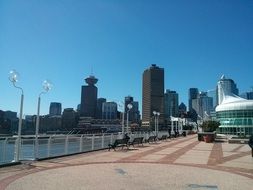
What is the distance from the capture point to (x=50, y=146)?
15.7 metres

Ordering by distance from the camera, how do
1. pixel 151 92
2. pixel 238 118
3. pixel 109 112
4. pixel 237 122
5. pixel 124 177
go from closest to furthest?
pixel 124 177 < pixel 237 122 < pixel 238 118 < pixel 109 112 < pixel 151 92

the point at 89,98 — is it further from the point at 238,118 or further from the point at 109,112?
the point at 238,118

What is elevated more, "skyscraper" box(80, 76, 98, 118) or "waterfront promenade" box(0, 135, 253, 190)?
"skyscraper" box(80, 76, 98, 118)

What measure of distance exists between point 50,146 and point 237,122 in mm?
81175

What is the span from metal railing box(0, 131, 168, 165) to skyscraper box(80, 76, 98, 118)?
115m

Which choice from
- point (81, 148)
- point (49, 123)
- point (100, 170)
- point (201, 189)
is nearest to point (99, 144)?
point (81, 148)

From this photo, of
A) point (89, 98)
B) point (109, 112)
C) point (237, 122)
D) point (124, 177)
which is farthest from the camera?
point (89, 98)

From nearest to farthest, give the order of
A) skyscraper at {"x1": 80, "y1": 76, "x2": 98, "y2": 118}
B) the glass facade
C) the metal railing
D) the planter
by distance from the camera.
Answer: the metal railing < the planter < the glass facade < skyscraper at {"x1": 80, "y1": 76, "x2": 98, "y2": 118}

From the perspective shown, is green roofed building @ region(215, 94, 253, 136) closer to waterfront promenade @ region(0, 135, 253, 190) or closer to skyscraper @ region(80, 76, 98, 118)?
skyscraper @ region(80, 76, 98, 118)

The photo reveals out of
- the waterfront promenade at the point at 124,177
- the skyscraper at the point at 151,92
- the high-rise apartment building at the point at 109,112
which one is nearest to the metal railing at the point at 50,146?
the waterfront promenade at the point at 124,177

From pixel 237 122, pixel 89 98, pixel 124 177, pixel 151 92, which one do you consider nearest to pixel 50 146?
pixel 124 177

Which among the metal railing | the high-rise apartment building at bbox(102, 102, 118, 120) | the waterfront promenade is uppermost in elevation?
the high-rise apartment building at bbox(102, 102, 118, 120)

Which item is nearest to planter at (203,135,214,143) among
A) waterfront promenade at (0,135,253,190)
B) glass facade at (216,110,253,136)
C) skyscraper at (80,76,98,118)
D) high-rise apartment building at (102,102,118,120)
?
waterfront promenade at (0,135,253,190)

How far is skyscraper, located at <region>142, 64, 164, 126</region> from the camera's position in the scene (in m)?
135
